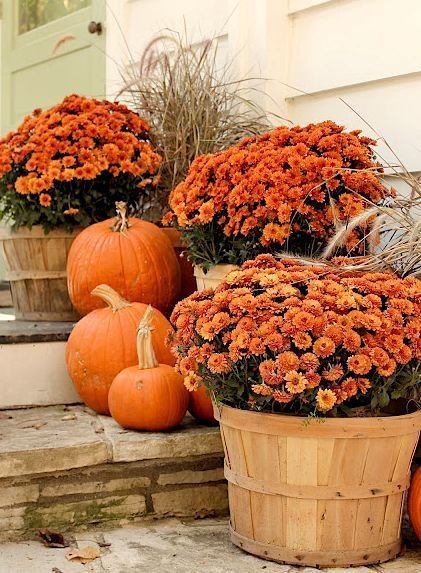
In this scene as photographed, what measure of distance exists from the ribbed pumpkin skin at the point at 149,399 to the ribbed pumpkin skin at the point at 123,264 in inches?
22.1

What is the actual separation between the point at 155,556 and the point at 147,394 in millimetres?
495

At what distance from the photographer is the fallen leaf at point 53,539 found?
230cm

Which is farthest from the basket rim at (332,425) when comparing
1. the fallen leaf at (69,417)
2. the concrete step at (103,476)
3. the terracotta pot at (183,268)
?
the terracotta pot at (183,268)

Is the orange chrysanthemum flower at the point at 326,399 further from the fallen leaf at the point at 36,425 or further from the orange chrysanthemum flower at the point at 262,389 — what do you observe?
the fallen leaf at the point at 36,425

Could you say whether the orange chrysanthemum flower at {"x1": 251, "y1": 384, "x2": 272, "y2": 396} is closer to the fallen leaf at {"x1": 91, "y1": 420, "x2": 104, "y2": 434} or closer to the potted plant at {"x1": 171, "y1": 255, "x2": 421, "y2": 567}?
the potted plant at {"x1": 171, "y1": 255, "x2": 421, "y2": 567}

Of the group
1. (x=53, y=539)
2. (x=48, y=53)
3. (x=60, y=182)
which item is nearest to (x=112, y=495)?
(x=53, y=539)

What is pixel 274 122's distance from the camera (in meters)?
3.53

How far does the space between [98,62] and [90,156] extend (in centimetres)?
165

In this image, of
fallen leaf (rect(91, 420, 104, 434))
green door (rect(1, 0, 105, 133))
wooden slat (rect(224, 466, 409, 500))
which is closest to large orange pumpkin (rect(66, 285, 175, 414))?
fallen leaf (rect(91, 420, 104, 434))


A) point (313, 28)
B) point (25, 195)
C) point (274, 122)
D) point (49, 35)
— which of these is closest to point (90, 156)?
point (25, 195)

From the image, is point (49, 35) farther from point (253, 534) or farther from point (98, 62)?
point (253, 534)

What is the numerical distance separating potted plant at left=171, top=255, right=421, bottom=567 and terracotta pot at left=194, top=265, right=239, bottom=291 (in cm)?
54

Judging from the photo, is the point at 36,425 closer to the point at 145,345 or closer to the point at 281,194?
the point at 145,345

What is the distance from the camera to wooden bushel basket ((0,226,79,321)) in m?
3.38
